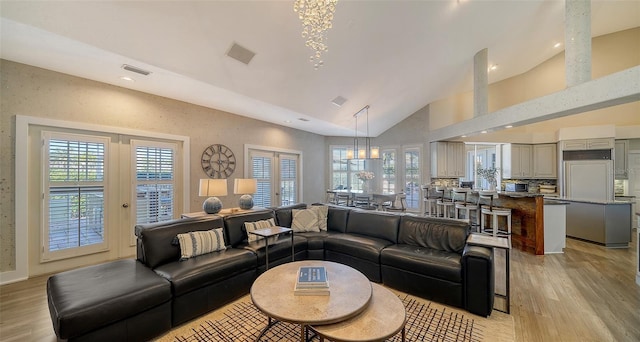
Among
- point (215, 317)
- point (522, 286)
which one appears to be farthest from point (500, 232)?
point (215, 317)

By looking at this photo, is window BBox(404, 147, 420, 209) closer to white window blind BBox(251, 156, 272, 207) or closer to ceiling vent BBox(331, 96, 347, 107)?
ceiling vent BBox(331, 96, 347, 107)

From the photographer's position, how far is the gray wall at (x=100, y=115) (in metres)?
3.13

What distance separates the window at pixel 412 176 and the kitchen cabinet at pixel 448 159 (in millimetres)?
556

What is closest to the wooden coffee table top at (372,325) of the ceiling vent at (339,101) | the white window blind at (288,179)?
the ceiling vent at (339,101)

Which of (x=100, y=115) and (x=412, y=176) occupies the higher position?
(x=100, y=115)

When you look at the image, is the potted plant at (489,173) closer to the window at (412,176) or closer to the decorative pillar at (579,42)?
the window at (412,176)

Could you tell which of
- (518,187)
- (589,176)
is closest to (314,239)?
(518,187)

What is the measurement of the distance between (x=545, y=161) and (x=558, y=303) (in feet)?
19.4

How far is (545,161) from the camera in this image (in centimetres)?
693

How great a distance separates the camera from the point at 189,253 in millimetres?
2789

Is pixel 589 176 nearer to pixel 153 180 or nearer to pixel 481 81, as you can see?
pixel 481 81

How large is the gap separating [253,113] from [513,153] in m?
7.43

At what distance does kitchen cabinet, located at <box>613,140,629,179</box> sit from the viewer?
6.02 metres

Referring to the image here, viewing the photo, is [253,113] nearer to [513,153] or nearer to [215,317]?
[215,317]
